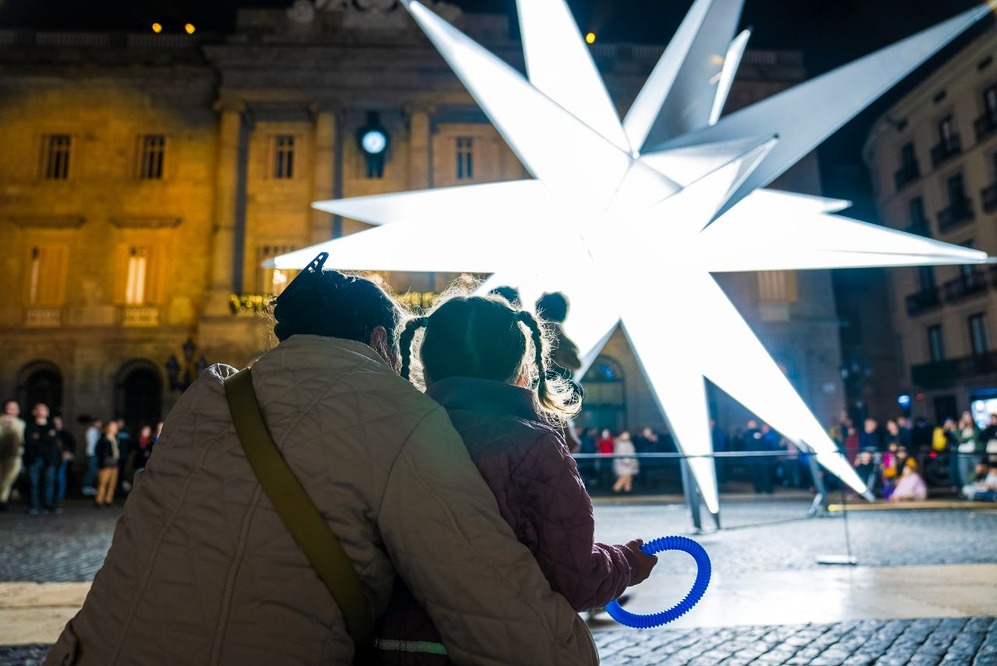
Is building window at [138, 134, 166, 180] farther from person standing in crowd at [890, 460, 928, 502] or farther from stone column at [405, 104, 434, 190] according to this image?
person standing in crowd at [890, 460, 928, 502]

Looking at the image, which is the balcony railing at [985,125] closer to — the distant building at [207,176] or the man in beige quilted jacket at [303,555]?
the distant building at [207,176]

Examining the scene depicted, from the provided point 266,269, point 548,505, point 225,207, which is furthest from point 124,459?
point 548,505

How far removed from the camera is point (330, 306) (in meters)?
1.54

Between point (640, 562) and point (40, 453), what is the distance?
1259cm

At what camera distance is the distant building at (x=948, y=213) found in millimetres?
26109

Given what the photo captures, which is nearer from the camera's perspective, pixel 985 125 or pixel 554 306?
pixel 554 306

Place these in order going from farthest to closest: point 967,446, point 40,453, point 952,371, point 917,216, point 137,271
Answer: point 917,216 → point 952,371 → point 137,271 → point 967,446 → point 40,453

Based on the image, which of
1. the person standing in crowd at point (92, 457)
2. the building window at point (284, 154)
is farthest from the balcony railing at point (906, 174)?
the person standing in crowd at point (92, 457)

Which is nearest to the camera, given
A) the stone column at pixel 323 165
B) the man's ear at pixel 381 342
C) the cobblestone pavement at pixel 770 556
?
the man's ear at pixel 381 342

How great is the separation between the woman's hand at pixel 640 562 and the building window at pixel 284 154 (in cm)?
2363

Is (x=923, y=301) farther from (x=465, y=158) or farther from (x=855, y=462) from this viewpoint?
(x=855, y=462)

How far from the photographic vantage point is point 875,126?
33.4m

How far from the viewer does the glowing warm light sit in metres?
4.53

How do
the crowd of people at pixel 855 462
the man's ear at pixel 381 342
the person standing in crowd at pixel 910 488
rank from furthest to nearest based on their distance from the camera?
the person standing in crowd at pixel 910 488
the crowd of people at pixel 855 462
the man's ear at pixel 381 342
